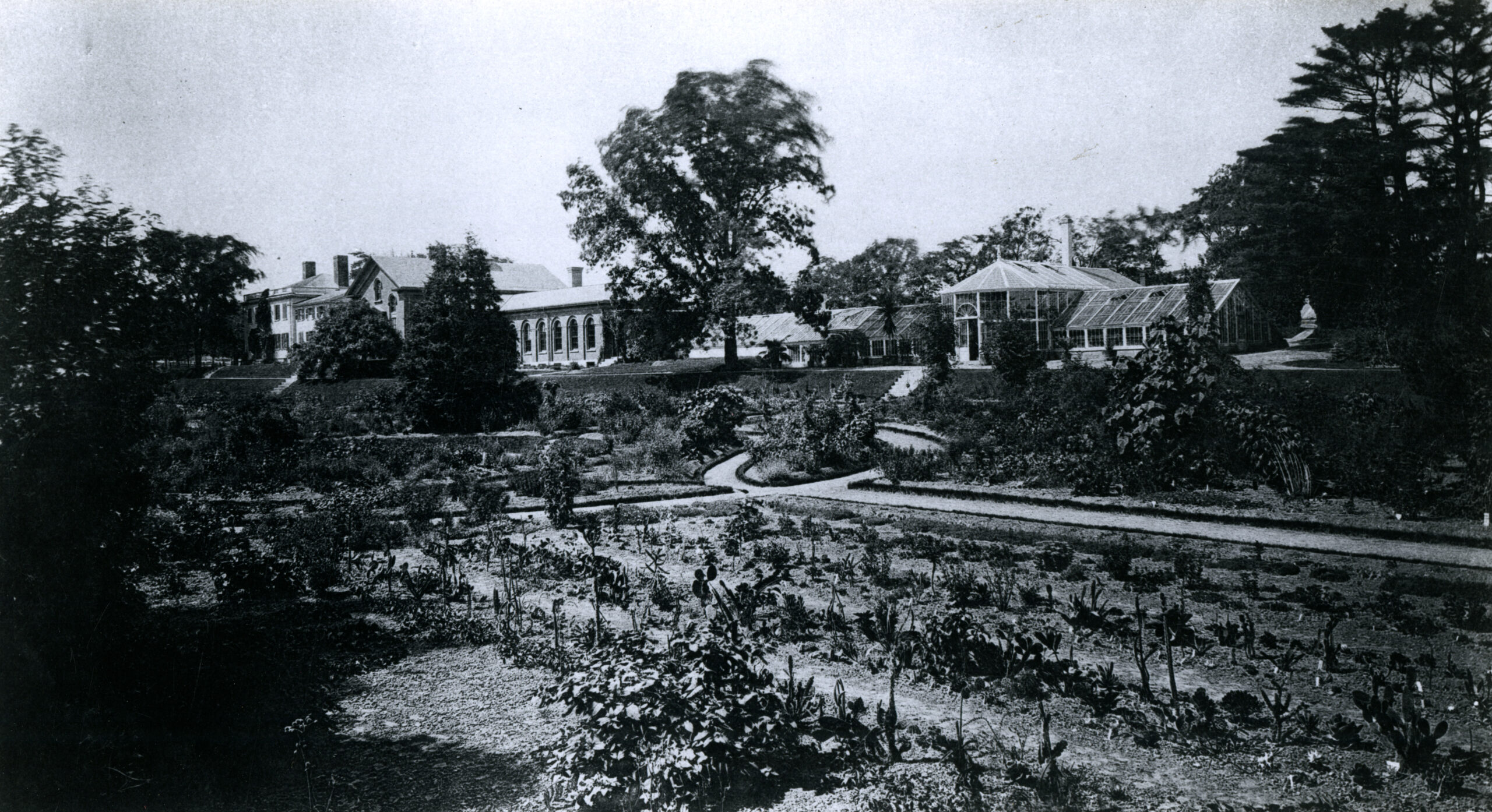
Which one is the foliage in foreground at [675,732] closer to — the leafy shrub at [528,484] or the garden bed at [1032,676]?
the garden bed at [1032,676]

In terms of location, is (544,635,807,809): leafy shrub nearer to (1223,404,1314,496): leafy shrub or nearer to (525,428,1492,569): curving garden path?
(525,428,1492,569): curving garden path

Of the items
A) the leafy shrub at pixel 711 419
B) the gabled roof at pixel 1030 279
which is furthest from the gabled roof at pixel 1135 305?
the leafy shrub at pixel 711 419

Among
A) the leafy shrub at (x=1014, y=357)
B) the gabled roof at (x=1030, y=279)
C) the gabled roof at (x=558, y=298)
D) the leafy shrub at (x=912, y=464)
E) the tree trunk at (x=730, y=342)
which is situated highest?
the gabled roof at (x=558, y=298)

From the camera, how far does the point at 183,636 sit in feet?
25.0

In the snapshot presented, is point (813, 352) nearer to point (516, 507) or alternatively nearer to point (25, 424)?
point (516, 507)

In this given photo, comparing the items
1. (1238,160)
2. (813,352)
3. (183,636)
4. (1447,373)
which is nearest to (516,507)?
(183,636)

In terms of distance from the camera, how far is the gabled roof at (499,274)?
59469mm

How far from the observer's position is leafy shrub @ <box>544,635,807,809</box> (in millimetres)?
4613

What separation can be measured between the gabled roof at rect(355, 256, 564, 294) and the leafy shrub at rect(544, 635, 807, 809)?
53.2m

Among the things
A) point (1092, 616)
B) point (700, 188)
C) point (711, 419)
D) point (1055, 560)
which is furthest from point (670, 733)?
point (700, 188)

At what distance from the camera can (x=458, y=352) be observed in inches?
1008

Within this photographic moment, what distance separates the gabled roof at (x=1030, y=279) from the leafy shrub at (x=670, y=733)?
126 ft

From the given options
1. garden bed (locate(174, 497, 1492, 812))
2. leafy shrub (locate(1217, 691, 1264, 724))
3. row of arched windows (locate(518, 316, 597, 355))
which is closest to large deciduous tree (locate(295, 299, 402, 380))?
row of arched windows (locate(518, 316, 597, 355))

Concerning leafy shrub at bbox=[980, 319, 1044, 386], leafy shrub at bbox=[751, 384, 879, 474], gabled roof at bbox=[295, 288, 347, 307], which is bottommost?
leafy shrub at bbox=[751, 384, 879, 474]
